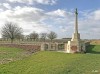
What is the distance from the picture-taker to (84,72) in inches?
496

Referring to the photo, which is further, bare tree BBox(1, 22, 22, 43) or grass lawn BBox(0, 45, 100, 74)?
bare tree BBox(1, 22, 22, 43)

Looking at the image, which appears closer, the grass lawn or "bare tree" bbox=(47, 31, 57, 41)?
the grass lawn

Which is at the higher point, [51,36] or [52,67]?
[51,36]

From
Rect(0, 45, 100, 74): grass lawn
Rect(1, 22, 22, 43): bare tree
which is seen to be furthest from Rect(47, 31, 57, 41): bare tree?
Rect(0, 45, 100, 74): grass lawn

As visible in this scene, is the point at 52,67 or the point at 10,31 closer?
the point at 52,67

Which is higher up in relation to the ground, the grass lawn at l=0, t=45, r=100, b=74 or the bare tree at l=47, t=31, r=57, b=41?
the bare tree at l=47, t=31, r=57, b=41

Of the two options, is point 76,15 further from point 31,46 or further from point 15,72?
point 15,72

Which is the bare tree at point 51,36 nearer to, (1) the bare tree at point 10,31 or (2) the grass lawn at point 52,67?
(1) the bare tree at point 10,31

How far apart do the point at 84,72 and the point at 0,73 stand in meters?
5.08

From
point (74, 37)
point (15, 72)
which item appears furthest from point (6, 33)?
point (15, 72)

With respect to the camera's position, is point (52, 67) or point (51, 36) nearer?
point (52, 67)

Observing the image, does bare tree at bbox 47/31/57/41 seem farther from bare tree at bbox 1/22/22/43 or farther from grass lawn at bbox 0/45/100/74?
grass lawn at bbox 0/45/100/74

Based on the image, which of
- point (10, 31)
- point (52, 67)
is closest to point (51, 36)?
point (10, 31)

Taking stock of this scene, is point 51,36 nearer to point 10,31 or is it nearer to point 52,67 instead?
point 10,31
